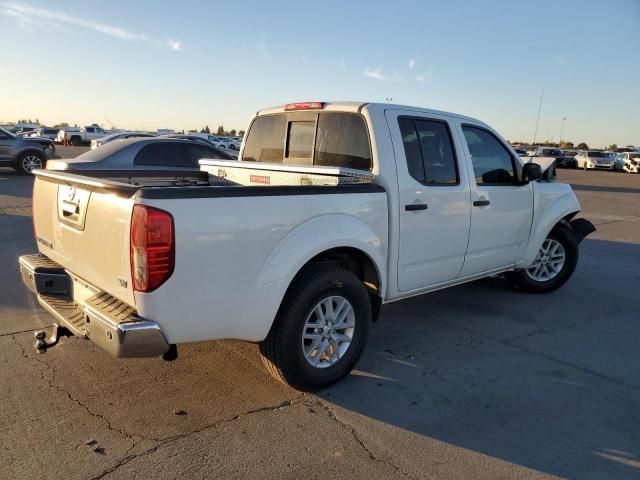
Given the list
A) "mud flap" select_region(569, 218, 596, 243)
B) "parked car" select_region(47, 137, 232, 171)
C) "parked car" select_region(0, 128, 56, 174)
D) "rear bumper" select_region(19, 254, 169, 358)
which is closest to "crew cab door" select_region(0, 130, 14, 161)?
"parked car" select_region(0, 128, 56, 174)

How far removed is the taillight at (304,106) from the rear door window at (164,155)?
5423 millimetres

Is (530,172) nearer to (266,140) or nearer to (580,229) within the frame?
(580,229)

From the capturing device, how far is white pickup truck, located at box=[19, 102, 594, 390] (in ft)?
8.78

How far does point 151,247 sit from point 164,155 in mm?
7524

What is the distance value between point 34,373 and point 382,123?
3.14m

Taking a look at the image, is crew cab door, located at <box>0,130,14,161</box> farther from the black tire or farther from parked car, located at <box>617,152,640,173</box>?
parked car, located at <box>617,152,640,173</box>

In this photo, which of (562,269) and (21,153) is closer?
(562,269)

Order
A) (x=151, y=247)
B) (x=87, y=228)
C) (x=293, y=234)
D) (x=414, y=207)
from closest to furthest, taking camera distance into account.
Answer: (x=151, y=247), (x=87, y=228), (x=293, y=234), (x=414, y=207)

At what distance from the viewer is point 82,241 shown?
303 cm

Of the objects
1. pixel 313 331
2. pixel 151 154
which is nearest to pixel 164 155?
pixel 151 154

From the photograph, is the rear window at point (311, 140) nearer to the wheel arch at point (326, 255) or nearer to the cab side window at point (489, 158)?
the wheel arch at point (326, 255)

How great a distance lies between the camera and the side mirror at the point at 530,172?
5.00 meters

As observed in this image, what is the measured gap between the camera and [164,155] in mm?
9602

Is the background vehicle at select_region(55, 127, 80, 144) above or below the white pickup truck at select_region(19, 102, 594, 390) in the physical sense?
above
